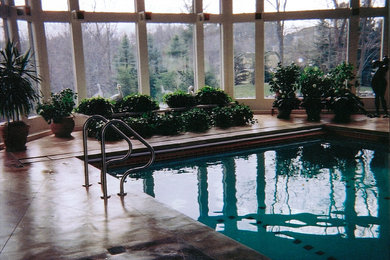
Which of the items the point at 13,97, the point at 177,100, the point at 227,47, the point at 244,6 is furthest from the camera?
the point at 227,47

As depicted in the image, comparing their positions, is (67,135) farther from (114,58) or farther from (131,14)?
(131,14)

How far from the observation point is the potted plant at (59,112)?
26.9 feet

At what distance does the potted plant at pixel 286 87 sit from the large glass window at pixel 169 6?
344 cm

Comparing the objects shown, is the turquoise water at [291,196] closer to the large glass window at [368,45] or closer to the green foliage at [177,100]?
the green foliage at [177,100]

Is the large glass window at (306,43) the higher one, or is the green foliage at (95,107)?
the large glass window at (306,43)

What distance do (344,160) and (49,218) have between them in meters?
5.38

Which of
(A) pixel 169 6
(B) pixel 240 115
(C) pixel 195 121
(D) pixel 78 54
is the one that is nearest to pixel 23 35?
(D) pixel 78 54

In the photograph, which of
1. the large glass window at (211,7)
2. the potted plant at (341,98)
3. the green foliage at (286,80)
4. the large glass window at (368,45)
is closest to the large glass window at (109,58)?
the large glass window at (211,7)

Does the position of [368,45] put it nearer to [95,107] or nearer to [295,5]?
[295,5]

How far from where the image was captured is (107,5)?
1005cm

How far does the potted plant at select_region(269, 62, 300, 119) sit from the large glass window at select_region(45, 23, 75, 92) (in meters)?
5.68

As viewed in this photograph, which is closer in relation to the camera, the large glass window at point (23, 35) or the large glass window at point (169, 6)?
the large glass window at point (23, 35)

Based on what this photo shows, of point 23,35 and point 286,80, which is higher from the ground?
point 23,35

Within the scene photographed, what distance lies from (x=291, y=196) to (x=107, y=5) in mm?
7682
